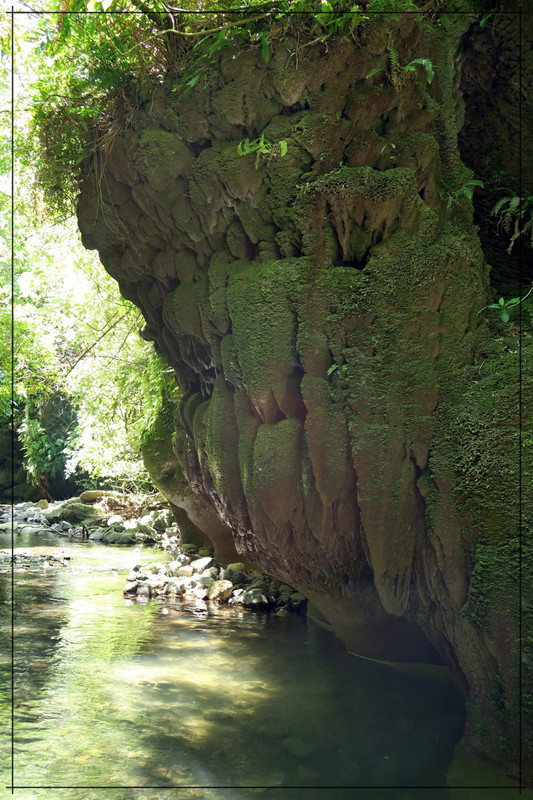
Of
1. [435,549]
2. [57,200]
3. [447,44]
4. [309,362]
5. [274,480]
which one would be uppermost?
[447,44]

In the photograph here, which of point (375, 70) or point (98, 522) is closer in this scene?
point (375, 70)

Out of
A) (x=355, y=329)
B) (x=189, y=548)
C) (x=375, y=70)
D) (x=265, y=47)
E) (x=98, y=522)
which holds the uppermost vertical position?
(x=265, y=47)

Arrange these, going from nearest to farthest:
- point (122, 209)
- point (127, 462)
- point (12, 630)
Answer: point (122, 209), point (12, 630), point (127, 462)

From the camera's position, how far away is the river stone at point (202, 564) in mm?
11141

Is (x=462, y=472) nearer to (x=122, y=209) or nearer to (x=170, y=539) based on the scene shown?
(x=122, y=209)

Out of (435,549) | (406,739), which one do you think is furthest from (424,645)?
(435,549)

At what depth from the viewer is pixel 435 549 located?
5102mm

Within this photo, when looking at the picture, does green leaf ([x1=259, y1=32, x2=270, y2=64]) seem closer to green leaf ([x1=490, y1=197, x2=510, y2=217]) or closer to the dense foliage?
green leaf ([x1=490, y1=197, x2=510, y2=217])

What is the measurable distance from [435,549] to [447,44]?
458 centimetres

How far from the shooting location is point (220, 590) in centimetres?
1004

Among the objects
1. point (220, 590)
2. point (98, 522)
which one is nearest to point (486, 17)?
point (220, 590)

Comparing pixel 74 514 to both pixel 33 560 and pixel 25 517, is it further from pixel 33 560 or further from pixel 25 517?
pixel 33 560

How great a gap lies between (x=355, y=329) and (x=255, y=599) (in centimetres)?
564

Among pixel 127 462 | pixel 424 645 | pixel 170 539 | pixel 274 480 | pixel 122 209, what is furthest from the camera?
pixel 170 539
